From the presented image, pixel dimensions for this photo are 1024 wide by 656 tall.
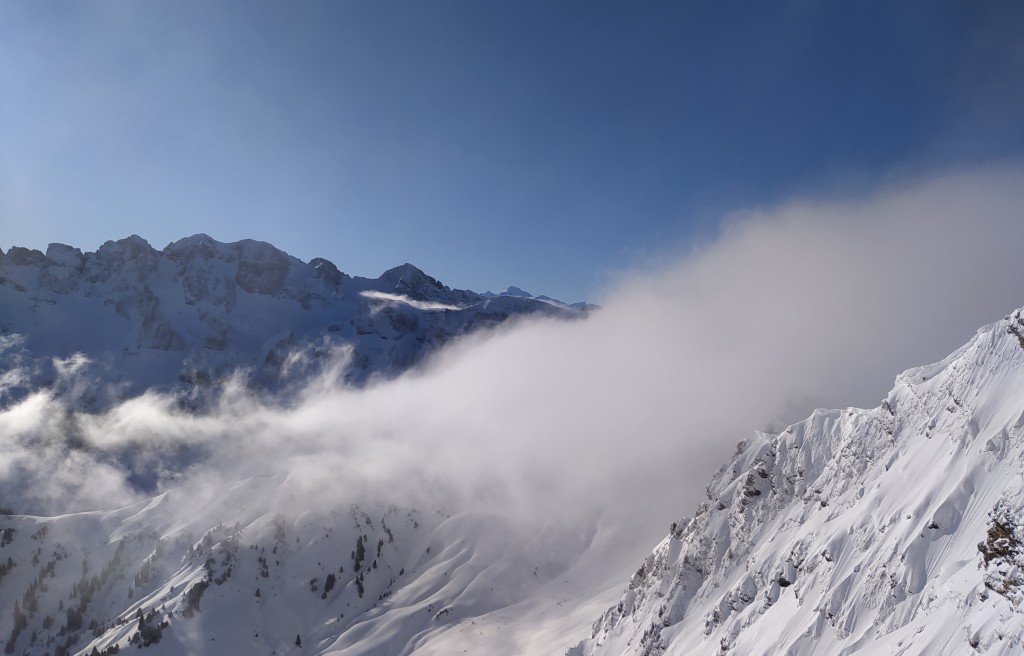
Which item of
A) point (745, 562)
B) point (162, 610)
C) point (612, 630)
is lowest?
point (612, 630)

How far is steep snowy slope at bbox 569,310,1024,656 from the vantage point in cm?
4288

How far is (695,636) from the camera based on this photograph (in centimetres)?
8156

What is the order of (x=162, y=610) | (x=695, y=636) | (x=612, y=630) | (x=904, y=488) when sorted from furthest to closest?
1. (x=162, y=610)
2. (x=612, y=630)
3. (x=695, y=636)
4. (x=904, y=488)

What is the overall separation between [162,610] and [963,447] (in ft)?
731

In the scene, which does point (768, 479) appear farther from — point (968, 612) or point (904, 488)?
point (968, 612)

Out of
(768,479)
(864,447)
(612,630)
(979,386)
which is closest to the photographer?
(979,386)

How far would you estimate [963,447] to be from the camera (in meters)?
53.9

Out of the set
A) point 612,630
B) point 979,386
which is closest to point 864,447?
point 979,386

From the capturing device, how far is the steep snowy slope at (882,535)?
141ft

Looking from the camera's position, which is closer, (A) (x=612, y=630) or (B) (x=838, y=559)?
(B) (x=838, y=559)

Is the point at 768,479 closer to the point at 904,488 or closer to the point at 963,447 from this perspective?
the point at 904,488

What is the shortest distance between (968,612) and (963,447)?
17738 mm

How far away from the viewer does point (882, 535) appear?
→ 2283 inches

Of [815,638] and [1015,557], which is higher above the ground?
[1015,557]
